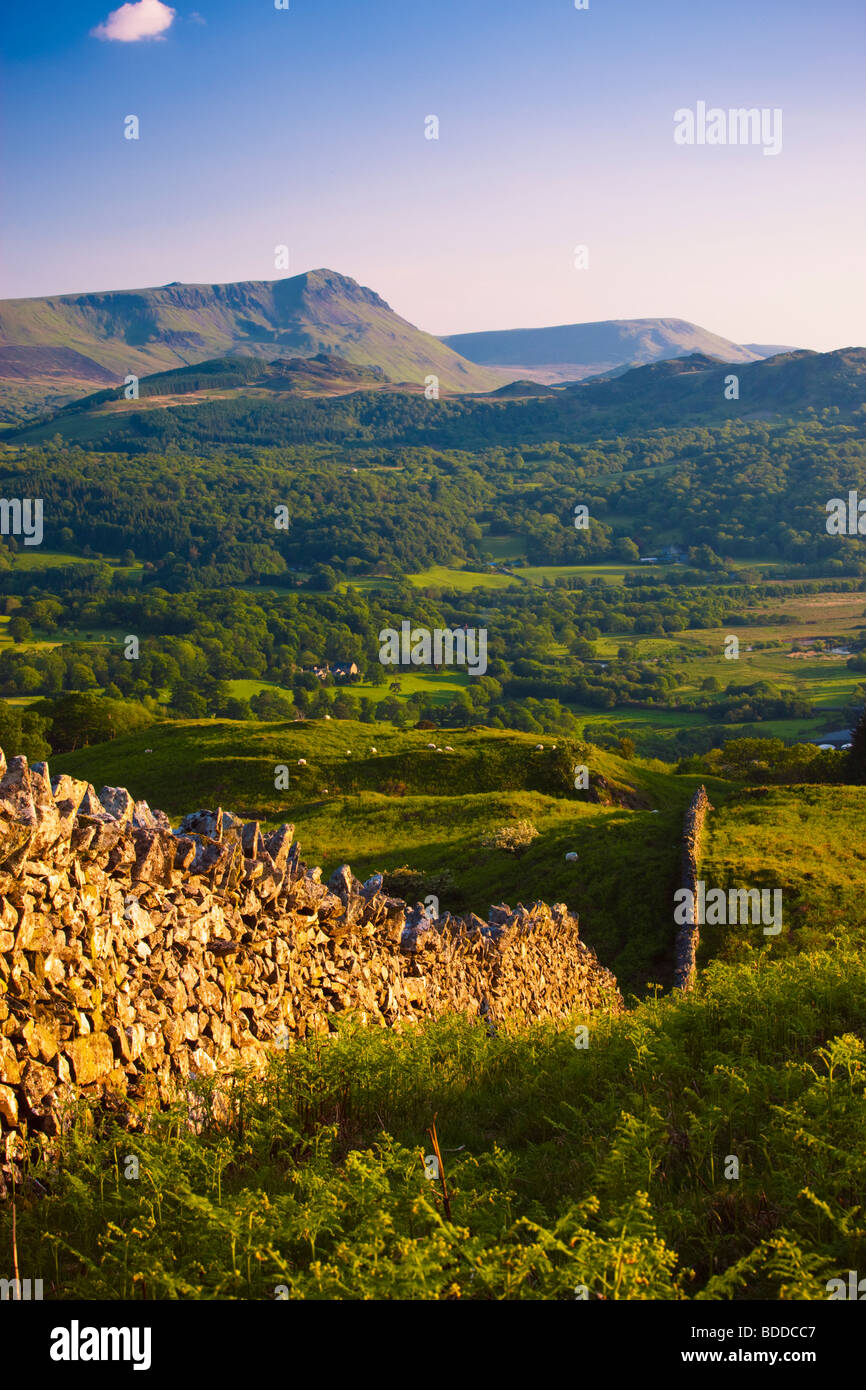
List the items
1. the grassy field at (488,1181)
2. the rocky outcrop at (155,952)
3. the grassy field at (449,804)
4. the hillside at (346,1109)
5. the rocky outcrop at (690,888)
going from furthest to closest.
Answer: the grassy field at (449,804) < the rocky outcrop at (690,888) < the rocky outcrop at (155,952) < the hillside at (346,1109) < the grassy field at (488,1181)

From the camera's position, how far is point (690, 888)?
27.6 metres

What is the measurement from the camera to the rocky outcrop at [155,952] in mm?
6461

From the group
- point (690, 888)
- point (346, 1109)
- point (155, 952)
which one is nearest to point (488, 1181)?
point (346, 1109)

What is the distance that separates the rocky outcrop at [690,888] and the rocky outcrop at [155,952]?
698 centimetres

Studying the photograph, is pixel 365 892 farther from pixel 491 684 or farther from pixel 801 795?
pixel 491 684

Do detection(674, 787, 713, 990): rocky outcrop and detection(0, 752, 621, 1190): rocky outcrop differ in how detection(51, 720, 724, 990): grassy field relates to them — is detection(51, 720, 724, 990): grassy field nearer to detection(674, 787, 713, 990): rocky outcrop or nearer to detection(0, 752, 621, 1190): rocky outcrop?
detection(674, 787, 713, 990): rocky outcrop

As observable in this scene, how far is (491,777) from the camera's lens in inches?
2170

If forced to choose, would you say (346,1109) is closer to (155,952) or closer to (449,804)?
(155,952)

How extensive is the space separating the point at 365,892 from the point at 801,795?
115ft

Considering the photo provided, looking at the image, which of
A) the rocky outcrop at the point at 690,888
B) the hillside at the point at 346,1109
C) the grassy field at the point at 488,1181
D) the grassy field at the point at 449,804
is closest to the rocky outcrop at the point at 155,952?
the hillside at the point at 346,1109

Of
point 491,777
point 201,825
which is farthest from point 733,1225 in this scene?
point 491,777

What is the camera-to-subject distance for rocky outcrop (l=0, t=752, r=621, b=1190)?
21.2 ft

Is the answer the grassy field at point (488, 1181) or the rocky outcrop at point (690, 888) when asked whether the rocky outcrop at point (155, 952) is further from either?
the rocky outcrop at point (690, 888)

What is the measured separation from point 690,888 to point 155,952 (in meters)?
22.7
